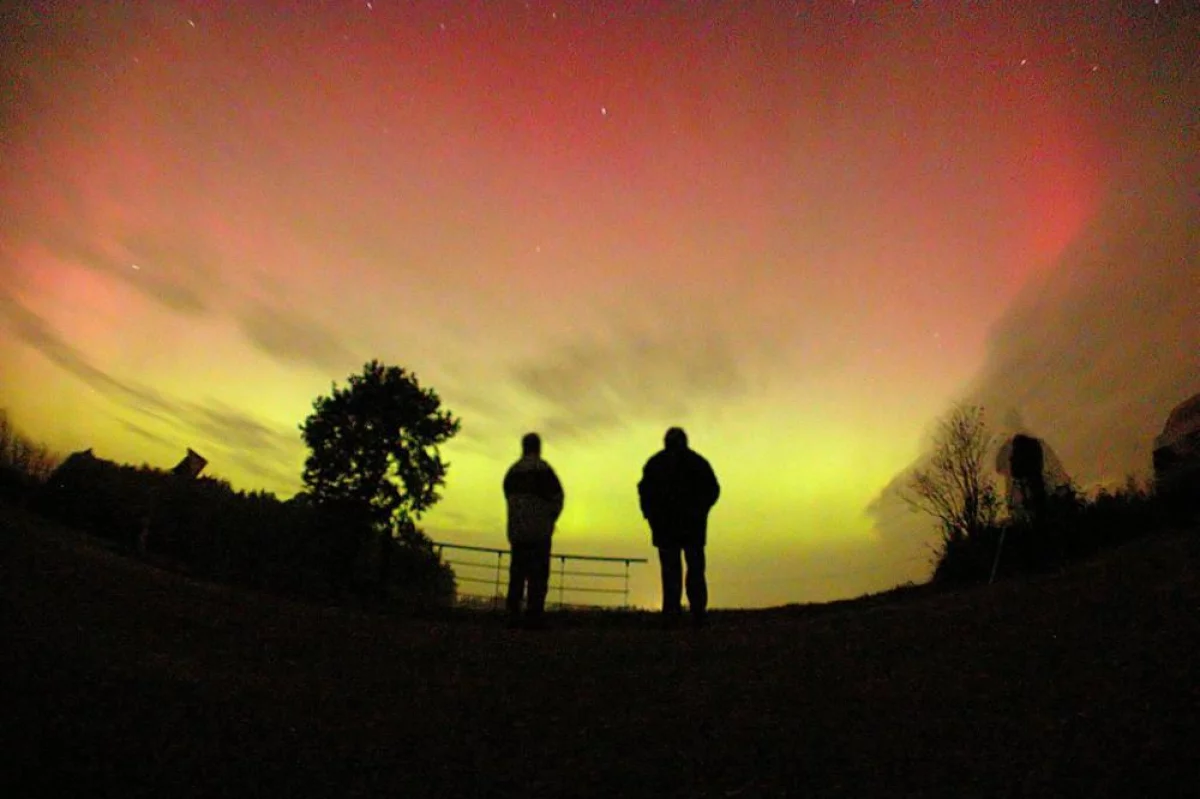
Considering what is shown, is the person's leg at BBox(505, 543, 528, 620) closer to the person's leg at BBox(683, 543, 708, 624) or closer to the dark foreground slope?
the dark foreground slope

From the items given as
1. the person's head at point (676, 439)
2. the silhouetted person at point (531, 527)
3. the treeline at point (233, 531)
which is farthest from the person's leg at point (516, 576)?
the treeline at point (233, 531)

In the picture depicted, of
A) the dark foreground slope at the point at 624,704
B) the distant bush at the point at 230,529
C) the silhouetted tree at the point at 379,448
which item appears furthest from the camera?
the silhouetted tree at the point at 379,448

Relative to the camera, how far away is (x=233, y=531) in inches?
837

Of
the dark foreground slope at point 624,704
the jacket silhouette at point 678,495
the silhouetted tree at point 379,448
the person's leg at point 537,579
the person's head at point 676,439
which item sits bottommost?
the dark foreground slope at point 624,704

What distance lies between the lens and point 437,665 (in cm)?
519

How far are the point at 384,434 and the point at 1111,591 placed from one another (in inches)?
978

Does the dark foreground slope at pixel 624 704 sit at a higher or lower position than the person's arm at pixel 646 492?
lower

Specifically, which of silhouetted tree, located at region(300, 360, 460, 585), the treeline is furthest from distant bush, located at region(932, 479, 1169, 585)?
silhouetted tree, located at region(300, 360, 460, 585)

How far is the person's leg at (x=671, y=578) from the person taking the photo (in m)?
7.34

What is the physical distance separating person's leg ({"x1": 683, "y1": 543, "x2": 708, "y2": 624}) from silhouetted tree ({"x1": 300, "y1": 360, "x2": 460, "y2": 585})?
63.6ft

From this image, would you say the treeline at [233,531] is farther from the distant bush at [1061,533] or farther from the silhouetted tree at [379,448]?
the distant bush at [1061,533]

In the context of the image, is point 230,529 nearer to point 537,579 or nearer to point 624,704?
point 537,579

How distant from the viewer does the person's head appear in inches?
295

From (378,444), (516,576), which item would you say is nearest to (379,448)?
(378,444)
